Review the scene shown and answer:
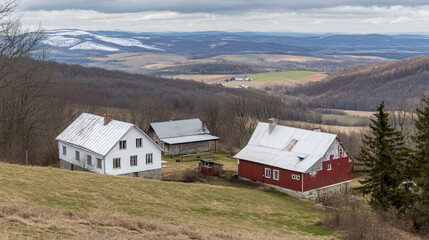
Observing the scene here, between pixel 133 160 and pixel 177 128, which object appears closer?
pixel 133 160

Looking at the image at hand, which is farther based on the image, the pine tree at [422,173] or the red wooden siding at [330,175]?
the red wooden siding at [330,175]

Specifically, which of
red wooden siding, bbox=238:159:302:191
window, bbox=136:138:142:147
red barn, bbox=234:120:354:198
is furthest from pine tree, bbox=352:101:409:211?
window, bbox=136:138:142:147

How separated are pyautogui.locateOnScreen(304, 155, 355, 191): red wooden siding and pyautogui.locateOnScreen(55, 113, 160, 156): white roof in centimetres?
1883

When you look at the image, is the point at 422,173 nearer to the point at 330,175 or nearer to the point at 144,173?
the point at 330,175

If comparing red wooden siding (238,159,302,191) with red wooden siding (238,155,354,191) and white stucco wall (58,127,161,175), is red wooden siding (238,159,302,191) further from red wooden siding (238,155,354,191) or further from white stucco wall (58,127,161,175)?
white stucco wall (58,127,161,175)

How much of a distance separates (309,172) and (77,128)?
89.5 ft

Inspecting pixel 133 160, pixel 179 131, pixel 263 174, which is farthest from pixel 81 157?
pixel 179 131

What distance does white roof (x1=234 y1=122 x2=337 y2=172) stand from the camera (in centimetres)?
4653

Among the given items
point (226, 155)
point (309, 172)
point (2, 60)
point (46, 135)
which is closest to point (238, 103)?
point (226, 155)

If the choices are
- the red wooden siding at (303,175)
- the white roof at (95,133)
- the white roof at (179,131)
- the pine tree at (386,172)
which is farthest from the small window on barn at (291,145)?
the white roof at (179,131)

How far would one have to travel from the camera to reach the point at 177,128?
7294 centimetres

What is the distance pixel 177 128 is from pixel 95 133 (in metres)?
25.3

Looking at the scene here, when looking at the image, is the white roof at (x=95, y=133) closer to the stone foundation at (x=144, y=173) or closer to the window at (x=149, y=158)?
the stone foundation at (x=144, y=173)

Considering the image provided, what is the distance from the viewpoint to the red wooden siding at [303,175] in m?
45.6
